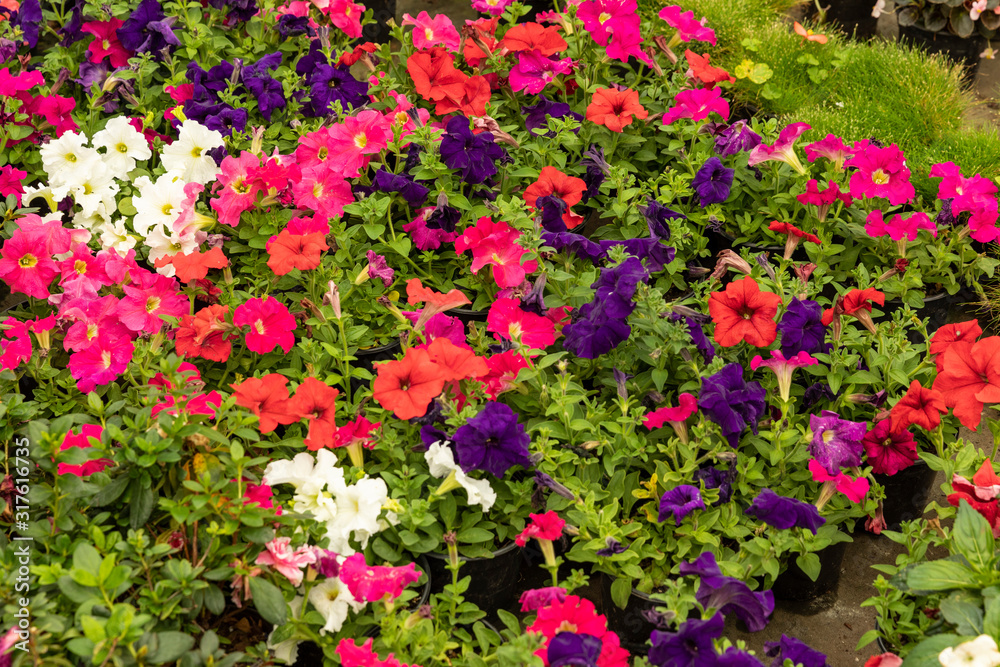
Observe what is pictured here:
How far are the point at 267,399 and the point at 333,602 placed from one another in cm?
54

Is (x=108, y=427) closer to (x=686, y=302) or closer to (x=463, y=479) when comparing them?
(x=463, y=479)

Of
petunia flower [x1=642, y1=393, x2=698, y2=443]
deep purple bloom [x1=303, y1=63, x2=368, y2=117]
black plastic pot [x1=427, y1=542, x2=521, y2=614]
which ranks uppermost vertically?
deep purple bloom [x1=303, y1=63, x2=368, y2=117]

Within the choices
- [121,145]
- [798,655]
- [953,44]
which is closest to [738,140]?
[798,655]

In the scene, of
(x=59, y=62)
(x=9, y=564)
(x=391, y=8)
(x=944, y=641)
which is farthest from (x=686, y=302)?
(x=391, y=8)

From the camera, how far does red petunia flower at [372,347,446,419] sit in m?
2.10

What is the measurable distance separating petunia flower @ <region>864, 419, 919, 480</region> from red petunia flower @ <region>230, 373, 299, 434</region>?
1.51 meters

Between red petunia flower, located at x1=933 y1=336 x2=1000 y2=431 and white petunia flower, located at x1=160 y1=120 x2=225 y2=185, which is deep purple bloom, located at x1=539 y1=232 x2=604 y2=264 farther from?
white petunia flower, located at x1=160 y1=120 x2=225 y2=185

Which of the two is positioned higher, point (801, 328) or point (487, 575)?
point (801, 328)

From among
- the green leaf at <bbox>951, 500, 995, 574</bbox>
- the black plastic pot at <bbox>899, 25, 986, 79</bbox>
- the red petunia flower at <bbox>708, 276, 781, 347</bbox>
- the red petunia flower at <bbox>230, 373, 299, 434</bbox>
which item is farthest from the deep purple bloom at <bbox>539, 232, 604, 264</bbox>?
the black plastic pot at <bbox>899, 25, 986, 79</bbox>

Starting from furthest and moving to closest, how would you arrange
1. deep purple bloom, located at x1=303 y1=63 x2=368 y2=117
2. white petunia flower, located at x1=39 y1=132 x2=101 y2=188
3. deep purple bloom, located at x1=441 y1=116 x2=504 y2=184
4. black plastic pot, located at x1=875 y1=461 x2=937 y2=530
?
deep purple bloom, located at x1=303 y1=63 x2=368 y2=117 < white petunia flower, located at x1=39 y1=132 x2=101 y2=188 < deep purple bloom, located at x1=441 y1=116 x2=504 y2=184 < black plastic pot, located at x1=875 y1=461 x2=937 y2=530

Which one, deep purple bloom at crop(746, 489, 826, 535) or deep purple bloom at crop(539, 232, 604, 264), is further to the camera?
deep purple bloom at crop(539, 232, 604, 264)

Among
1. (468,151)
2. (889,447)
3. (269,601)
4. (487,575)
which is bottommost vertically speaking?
(487,575)

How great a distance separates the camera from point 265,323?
240 cm

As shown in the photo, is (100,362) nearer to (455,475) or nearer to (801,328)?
(455,475)
